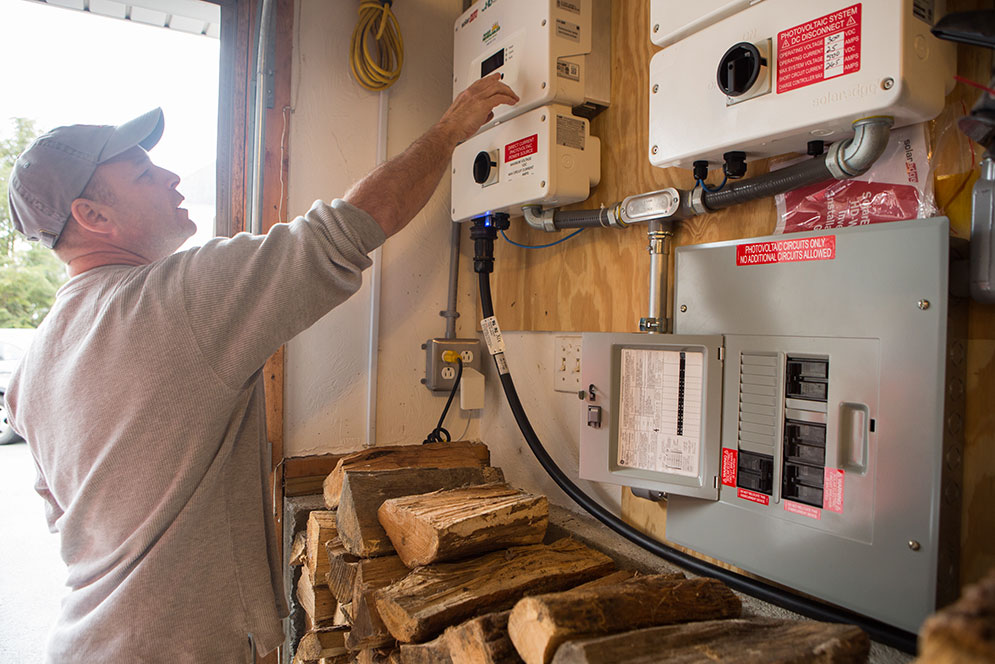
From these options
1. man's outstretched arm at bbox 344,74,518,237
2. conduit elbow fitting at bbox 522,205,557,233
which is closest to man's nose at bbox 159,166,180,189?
man's outstretched arm at bbox 344,74,518,237

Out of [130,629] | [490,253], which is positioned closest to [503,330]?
[490,253]

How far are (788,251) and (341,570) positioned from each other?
1.04 meters

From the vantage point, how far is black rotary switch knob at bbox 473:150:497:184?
1639 millimetres

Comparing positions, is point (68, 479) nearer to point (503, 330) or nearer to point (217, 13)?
point (503, 330)

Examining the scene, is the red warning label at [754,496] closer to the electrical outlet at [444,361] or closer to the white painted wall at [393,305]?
the white painted wall at [393,305]

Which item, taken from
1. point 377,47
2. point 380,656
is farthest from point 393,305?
point 380,656

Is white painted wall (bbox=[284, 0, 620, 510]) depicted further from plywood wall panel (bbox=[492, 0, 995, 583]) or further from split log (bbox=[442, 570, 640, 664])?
split log (bbox=[442, 570, 640, 664])

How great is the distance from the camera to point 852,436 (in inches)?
36.8

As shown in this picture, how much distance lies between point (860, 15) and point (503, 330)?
4.26 feet

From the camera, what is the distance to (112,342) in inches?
42.2

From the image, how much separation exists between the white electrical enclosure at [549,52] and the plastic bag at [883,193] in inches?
24.2

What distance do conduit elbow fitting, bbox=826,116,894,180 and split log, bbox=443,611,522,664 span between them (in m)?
0.85

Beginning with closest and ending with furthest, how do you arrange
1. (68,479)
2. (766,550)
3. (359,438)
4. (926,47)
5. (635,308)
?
(926,47)
(766,550)
(68,479)
(635,308)
(359,438)

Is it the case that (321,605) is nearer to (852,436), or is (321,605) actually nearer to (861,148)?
(852,436)
